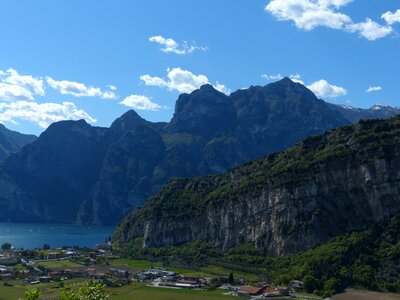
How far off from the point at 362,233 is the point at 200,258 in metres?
35.7

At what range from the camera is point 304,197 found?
111 m

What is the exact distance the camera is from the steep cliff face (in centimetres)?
10419

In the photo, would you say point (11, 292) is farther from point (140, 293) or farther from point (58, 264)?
point (58, 264)

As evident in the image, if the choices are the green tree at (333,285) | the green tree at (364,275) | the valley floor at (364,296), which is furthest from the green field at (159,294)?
the green tree at (364,275)

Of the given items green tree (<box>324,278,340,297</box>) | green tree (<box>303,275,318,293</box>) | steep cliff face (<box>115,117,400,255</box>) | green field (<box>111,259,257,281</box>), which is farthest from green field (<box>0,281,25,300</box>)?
steep cliff face (<box>115,117,400,255</box>)

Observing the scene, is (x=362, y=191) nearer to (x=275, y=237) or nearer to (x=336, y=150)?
(x=336, y=150)

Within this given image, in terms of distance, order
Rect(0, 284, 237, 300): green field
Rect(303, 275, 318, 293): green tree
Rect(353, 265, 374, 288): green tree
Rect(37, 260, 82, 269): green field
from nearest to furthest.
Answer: Rect(0, 284, 237, 300): green field
Rect(353, 265, 374, 288): green tree
Rect(303, 275, 318, 293): green tree
Rect(37, 260, 82, 269): green field

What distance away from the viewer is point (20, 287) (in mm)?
88312

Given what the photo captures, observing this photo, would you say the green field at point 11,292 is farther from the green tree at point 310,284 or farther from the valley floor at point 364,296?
the valley floor at point 364,296

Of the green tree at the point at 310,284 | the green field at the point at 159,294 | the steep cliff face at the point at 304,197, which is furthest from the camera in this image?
the steep cliff face at the point at 304,197

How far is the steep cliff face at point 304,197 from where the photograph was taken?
342ft

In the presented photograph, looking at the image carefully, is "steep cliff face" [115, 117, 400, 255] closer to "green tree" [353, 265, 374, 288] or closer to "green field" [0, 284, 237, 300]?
"green tree" [353, 265, 374, 288]

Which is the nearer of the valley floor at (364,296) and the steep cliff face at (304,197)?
the valley floor at (364,296)

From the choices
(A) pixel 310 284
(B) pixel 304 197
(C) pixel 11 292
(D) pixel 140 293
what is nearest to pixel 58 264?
(C) pixel 11 292
